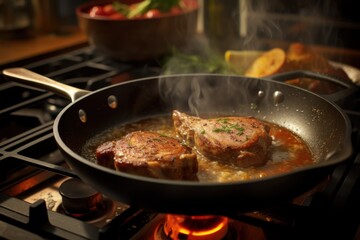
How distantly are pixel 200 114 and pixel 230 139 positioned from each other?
33 cm

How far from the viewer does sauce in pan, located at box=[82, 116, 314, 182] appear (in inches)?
38.2

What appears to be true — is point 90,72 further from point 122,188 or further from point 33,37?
point 122,188

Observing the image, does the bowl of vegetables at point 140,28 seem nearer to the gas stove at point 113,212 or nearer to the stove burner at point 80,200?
the gas stove at point 113,212

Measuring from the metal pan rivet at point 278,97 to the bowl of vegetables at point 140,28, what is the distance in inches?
22.9

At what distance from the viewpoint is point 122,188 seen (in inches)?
28.5

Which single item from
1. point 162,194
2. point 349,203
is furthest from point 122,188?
point 349,203

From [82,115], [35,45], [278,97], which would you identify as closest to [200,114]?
[278,97]

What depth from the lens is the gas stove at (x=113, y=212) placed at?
787 mm

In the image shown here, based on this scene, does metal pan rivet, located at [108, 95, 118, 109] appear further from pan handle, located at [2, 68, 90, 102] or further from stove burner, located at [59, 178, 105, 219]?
stove burner, located at [59, 178, 105, 219]

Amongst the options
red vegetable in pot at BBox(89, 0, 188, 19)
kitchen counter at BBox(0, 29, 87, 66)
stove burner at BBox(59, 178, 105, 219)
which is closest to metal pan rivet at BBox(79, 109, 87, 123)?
stove burner at BBox(59, 178, 105, 219)

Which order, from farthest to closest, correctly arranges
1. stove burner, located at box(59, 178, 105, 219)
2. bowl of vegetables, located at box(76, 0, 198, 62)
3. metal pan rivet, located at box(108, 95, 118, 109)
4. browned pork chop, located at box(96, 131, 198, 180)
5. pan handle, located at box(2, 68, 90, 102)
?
1. bowl of vegetables, located at box(76, 0, 198, 62)
2. metal pan rivet, located at box(108, 95, 118, 109)
3. pan handle, located at box(2, 68, 90, 102)
4. stove burner, located at box(59, 178, 105, 219)
5. browned pork chop, located at box(96, 131, 198, 180)

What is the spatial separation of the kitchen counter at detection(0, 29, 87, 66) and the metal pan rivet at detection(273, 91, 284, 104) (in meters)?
1.10

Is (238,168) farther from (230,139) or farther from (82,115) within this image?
(82,115)

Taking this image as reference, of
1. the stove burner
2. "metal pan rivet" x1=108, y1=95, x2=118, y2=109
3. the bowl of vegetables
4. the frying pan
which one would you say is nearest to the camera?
the frying pan
